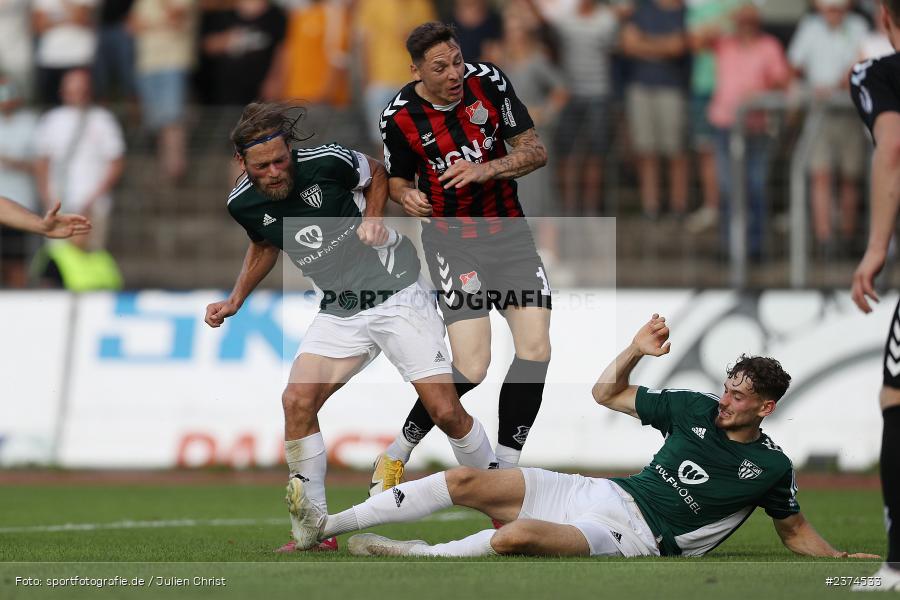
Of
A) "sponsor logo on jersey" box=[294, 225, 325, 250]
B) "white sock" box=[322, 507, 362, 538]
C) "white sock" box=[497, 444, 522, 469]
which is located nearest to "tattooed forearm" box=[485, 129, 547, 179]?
"sponsor logo on jersey" box=[294, 225, 325, 250]

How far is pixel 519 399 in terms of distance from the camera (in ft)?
29.5

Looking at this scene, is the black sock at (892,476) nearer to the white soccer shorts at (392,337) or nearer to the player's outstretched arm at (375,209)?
the white soccer shorts at (392,337)

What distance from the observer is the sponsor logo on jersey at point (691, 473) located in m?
7.79

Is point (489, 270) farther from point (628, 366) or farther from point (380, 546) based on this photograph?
point (380, 546)

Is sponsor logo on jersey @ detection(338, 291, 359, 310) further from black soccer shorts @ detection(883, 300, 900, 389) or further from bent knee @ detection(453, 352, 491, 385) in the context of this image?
black soccer shorts @ detection(883, 300, 900, 389)

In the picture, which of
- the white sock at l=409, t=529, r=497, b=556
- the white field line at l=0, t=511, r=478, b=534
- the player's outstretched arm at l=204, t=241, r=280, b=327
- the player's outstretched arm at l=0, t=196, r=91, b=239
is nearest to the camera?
the white sock at l=409, t=529, r=497, b=556

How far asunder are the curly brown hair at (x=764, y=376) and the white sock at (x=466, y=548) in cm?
158

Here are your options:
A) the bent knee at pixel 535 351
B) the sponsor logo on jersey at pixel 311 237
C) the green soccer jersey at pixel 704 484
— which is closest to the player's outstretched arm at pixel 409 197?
the sponsor logo on jersey at pixel 311 237

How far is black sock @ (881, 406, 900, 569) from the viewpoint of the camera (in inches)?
245

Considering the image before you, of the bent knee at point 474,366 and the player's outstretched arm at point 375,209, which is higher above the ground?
the player's outstretched arm at point 375,209

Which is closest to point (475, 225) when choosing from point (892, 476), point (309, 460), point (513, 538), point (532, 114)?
point (309, 460)

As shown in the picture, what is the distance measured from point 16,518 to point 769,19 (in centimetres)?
1229

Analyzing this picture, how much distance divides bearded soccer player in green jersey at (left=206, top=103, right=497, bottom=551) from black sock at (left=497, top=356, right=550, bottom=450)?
1.28 feet

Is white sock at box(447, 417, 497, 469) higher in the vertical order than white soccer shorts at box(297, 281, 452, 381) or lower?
lower
